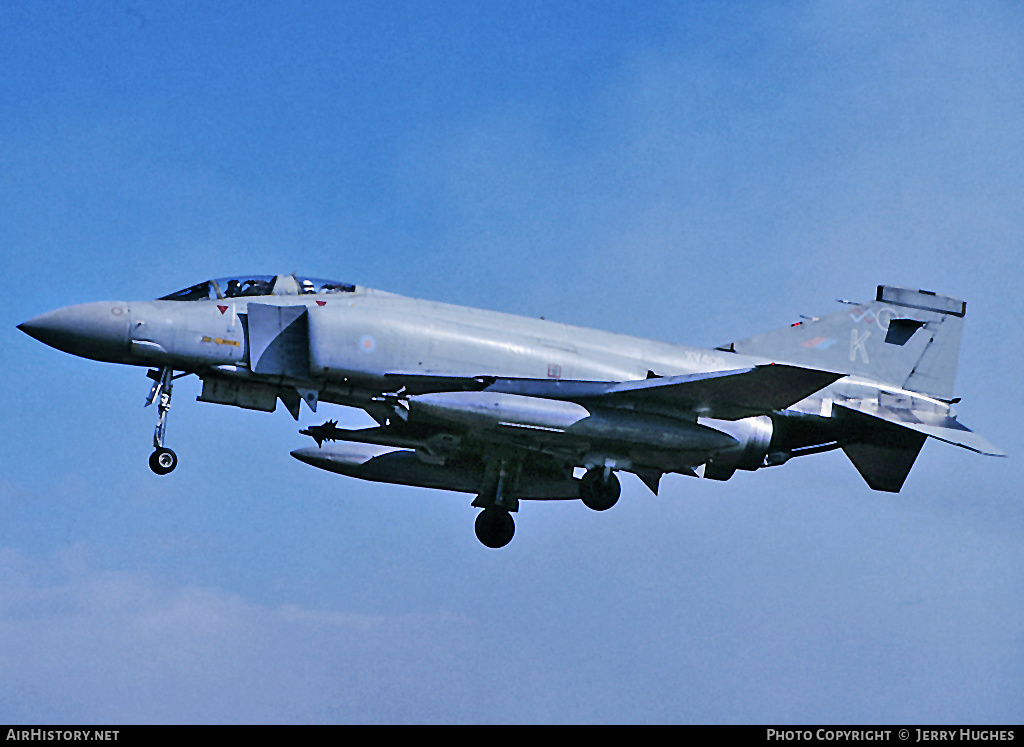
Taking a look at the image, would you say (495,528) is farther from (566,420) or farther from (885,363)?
(885,363)

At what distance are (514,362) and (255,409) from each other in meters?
3.68

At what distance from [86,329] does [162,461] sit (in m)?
1.97

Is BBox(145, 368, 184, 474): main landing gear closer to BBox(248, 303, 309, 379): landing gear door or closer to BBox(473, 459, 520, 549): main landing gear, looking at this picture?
BBox(248, 303, 309, 379): landing gear door

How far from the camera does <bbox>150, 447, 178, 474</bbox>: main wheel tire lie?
16.4m

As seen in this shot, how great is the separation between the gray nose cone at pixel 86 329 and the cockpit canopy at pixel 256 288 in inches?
32.7

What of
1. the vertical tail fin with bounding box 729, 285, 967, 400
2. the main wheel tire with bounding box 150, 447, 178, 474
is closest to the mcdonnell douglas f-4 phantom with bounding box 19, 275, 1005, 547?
the main wheel tire with bounding box 150, 447, 178, 474

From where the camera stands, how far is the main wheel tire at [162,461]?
16.4 meters

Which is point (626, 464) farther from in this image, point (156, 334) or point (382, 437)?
point (156, 334)

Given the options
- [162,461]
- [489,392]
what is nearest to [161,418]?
[162,461]

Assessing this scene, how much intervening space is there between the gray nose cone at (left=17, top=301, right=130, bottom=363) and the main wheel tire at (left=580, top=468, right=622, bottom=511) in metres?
6.83

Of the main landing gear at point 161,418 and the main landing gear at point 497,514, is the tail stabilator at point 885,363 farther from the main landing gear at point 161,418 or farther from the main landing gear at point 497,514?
the main landing gear at point 161,418

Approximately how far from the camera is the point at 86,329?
1623cm

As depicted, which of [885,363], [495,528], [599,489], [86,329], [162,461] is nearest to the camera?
[86,329]

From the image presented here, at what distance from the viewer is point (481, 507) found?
20.3m
